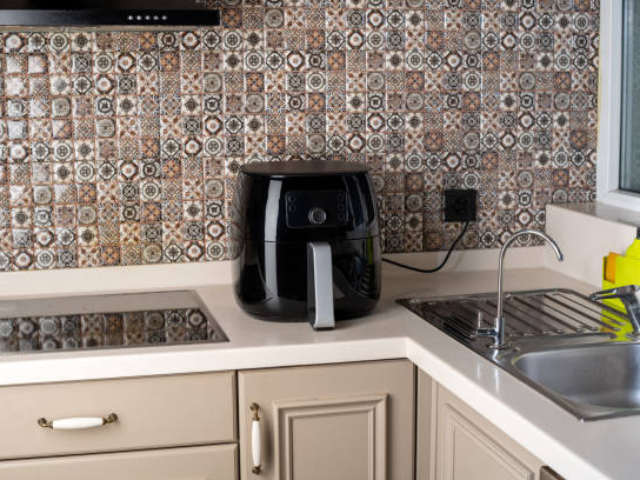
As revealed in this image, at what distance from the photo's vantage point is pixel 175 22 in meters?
1.90

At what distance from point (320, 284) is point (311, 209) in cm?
16

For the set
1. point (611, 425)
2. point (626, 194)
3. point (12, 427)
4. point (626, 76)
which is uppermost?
point (626, 76)

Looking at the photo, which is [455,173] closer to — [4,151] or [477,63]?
[477,63]

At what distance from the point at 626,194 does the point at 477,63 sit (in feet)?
1.75

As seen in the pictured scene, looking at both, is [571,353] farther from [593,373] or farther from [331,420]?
[331,420]

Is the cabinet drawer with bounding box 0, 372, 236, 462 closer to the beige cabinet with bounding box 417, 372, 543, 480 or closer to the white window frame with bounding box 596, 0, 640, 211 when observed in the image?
the beige cabinet with bounding box 417, 372, 543, 480

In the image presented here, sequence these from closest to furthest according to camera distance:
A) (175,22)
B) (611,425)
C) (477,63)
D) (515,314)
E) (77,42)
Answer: (611,425) < (175,22) < (515,314) < (77,42) < (477,63)

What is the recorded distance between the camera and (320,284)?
6.28ft

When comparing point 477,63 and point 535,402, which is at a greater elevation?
point 477,63

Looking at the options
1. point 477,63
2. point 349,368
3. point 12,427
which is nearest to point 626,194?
point 477,63

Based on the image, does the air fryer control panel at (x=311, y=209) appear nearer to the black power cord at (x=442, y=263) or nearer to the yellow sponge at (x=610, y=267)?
the black power cord at (x=442, y=263)

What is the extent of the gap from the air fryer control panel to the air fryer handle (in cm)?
5

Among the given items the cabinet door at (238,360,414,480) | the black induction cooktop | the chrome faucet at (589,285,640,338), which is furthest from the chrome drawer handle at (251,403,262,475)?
the chrome faucet at (589,285,640,338)

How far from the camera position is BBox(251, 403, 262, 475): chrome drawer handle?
1.84 m
